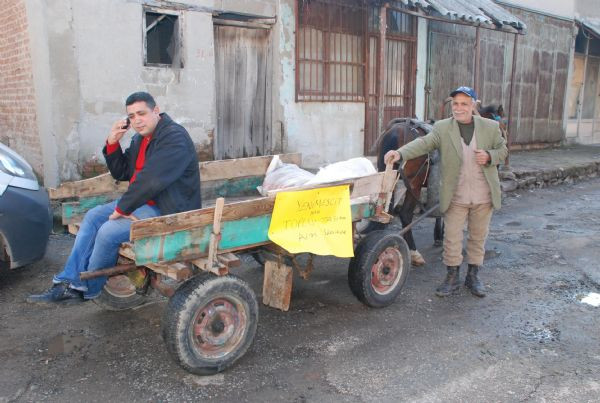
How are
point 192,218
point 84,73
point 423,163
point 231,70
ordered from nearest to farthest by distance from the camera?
1. point 192,218
2. point 423,163
3. point 84,73
4. point 231,70

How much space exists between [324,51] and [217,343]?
6920 mm

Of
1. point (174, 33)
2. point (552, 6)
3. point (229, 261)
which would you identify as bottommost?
point (229, 261)

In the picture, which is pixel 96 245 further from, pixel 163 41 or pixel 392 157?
pixel 163 41

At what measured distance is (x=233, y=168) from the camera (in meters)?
4.66

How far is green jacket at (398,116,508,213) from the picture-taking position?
177 inches

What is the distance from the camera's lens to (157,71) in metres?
7.33

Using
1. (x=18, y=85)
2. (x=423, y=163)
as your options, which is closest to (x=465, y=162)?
(x=423, y=163)

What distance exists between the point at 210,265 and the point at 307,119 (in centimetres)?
613

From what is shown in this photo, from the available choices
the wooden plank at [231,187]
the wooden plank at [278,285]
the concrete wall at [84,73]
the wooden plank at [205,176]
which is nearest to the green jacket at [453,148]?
the wooden plank at [205,176]

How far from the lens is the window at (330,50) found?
Answer: 8.88 meters

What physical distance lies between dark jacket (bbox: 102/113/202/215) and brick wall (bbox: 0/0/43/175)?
4.09 metres

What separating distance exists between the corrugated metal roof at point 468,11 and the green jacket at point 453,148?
14.2 feet

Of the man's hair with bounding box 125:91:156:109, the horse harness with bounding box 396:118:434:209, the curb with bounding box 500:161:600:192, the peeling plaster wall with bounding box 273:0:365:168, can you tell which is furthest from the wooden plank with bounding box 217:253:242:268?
the curb with bounding box 500:161:600:192

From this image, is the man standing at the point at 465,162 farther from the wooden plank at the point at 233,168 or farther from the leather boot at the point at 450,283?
the wooden plank at the point at 233,168
